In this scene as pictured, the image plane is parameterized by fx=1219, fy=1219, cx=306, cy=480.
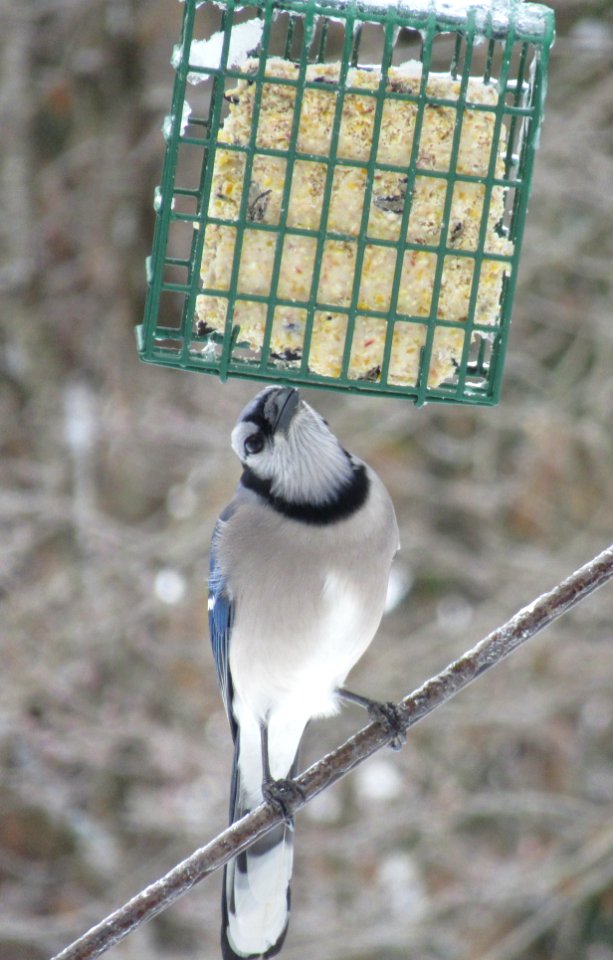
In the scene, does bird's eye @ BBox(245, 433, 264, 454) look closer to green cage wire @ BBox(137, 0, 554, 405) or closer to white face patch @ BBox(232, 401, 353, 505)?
white face patch @ BBox(232, 401, 353, 505)

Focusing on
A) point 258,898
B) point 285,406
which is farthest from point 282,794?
point 285,406

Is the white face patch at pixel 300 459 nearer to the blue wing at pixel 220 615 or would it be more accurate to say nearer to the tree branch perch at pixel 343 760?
the blue wing at pixel 220 615

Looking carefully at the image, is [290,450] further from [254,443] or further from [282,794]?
[282,794]

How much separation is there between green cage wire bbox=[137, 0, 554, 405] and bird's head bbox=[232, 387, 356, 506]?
28 centimetres

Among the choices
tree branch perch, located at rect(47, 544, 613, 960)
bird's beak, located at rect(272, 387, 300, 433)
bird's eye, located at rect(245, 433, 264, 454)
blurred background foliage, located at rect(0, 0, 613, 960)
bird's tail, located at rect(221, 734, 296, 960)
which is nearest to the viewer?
tree branch perch, located at rect(47, 544, 613, 960)

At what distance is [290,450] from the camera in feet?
10.4

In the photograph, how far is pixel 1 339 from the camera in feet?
21.4

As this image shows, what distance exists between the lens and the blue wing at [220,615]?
364 centimetres

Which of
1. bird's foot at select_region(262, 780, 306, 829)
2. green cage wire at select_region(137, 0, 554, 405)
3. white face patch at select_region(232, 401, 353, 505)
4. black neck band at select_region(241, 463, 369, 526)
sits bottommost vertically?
bird's foot at select_region(262, 780, 306, 829)

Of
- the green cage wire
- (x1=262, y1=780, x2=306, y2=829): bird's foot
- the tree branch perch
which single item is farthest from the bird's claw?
the green cage wire

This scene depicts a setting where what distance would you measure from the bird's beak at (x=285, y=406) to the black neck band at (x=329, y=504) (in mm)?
247

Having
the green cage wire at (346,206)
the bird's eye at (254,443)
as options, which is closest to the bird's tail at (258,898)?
the bird's eye at (254,443)

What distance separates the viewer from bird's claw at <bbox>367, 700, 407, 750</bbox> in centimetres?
315

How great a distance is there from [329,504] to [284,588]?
0.98 feet
